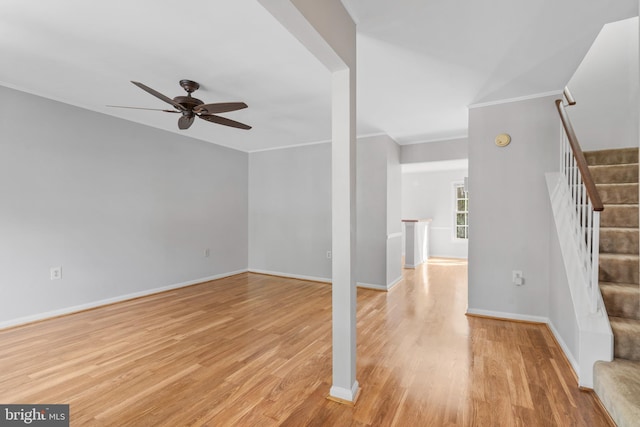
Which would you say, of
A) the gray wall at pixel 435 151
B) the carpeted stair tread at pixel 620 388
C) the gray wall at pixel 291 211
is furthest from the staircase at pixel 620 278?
the gray wall at pixel 291 211

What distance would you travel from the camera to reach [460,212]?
24.6 ft

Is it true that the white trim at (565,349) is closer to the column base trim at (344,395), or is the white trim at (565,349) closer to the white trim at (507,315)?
the white trim at (507,315)

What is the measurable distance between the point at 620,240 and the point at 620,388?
1.41 m

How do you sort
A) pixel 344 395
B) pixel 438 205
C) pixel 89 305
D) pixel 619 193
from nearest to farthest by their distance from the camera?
1. pixel 344 395
2. pixel 619 193
3. pixel 89 305
4. pixel 438 205

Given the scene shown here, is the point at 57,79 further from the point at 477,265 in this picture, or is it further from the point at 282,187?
the point at 477,265

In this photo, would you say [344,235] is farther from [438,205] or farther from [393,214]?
[438,205]

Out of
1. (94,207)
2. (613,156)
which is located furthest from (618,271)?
(94,207)

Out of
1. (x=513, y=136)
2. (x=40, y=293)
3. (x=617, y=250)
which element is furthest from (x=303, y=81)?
(x=40, y=293)

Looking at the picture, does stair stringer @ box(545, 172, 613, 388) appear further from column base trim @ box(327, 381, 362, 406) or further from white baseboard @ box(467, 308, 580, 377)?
column base trim @ box(327, 381, 362, 406)

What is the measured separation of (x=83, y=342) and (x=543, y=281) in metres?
4.57

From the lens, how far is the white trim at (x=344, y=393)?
1.79 meters

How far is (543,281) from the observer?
120 inches

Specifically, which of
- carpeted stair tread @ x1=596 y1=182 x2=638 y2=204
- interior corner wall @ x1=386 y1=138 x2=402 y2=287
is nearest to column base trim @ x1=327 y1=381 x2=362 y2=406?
interior corner wall @ x1=386 y1=138 x2=402 y2=287

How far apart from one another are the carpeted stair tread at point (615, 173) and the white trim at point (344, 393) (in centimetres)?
309
